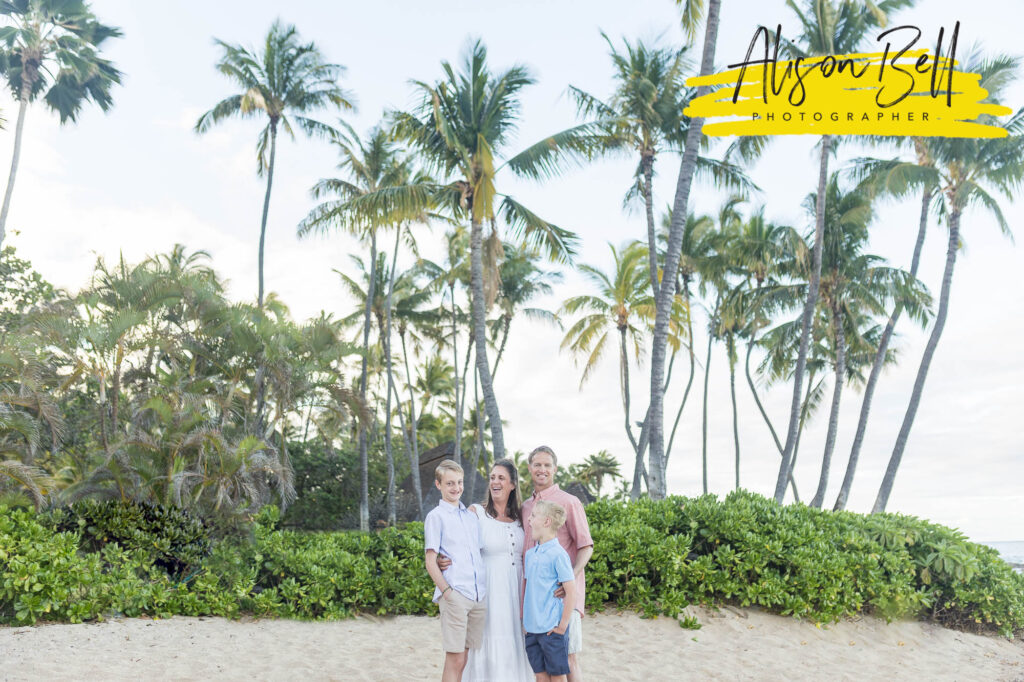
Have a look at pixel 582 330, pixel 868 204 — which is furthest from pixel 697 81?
pixel 582 330

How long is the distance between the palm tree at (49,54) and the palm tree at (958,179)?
23.3m

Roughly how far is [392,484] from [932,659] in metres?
19.4

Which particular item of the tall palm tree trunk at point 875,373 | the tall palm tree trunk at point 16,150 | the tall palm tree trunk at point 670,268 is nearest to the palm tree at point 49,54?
the tall palm tree trunk at point 16,150

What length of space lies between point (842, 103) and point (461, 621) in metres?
14.5

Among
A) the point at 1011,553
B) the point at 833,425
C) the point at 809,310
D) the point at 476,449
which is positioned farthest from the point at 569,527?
the point at 1011,553

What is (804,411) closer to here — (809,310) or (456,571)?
(809,310)

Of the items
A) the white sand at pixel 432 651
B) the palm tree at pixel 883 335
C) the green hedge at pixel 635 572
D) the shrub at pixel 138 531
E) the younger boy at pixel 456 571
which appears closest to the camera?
the younger boy at pixel 456 571

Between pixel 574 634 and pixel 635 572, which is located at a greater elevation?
pixel 574 634

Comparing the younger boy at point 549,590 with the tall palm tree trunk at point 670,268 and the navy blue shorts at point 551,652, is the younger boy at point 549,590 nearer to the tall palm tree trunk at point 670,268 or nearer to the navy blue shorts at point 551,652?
the navy blue shorts at point 551,652

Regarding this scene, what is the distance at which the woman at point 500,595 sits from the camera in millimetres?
5031

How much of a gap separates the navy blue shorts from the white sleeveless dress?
1.17 feet

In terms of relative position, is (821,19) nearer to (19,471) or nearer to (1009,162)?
(1009,162)

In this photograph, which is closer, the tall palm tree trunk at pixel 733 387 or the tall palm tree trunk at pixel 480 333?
the tall palm tree trunk at pixel 480 333

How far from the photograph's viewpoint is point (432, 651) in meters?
8.48
